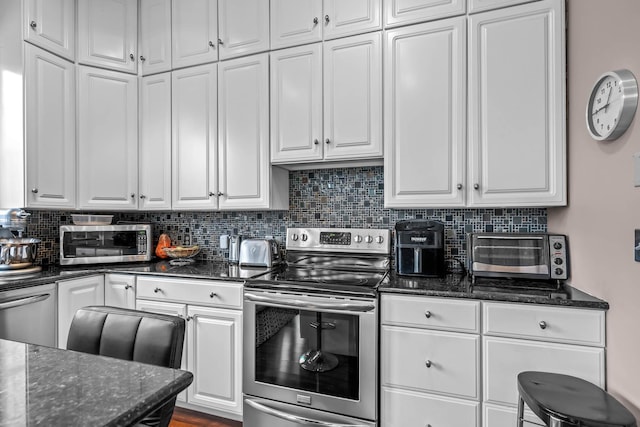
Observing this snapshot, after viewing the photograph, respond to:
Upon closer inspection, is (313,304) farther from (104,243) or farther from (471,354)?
(104,243)

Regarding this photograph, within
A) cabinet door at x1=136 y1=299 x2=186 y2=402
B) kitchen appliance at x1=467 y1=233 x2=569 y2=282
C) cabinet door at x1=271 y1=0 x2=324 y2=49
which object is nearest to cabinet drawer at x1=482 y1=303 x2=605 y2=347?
kitchen appliance at x1=467 y1=233 x2=569 y2=282

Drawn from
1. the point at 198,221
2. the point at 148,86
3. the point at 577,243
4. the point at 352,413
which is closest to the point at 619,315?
the point at 577,243

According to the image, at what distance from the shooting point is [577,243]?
1.63 metres

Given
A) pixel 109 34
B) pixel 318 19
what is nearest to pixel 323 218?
pixel 318 19

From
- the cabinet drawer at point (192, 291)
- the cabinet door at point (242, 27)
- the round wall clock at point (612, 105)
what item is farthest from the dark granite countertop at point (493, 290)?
the cabinet door at point (242, 27)

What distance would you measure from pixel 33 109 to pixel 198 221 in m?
1.31

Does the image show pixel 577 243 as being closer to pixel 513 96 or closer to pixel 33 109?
pixel 513 96

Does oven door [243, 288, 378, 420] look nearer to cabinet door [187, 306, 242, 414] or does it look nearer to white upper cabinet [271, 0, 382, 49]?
cabinet door [187, 306, 242, 414]

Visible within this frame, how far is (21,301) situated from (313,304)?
1639 mm

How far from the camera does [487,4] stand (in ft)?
5.99

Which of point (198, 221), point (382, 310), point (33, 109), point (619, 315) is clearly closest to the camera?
point (619, 315)

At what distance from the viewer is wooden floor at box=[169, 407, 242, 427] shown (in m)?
2.12

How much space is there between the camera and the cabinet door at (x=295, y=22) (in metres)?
2.19

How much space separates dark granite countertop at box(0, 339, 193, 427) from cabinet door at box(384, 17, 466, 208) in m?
1.55
